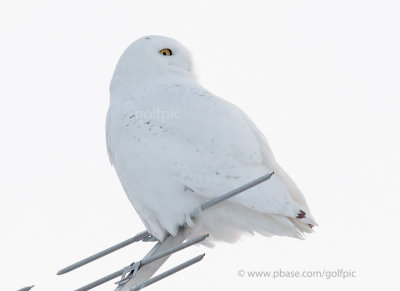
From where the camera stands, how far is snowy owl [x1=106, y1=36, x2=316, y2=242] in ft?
16.7

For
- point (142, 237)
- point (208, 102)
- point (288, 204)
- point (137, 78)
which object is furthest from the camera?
point (137, 78)

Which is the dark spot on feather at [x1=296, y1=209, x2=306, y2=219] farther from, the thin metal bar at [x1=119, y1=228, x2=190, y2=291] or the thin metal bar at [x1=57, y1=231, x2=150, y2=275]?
the thin metal bar at [x1=57, y1=231, x2=150, y2=275]

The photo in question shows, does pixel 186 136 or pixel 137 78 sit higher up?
pixel 137 78

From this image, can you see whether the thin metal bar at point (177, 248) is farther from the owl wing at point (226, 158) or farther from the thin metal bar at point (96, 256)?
the owl wing at point (226, 158)

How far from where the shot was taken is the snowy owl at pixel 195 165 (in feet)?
16.7

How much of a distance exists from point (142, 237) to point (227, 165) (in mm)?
914

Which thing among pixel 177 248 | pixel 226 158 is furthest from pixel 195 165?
pixel 177 248

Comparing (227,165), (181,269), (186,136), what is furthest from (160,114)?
(181,269)

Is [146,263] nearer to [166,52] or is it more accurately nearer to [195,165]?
[195,165]

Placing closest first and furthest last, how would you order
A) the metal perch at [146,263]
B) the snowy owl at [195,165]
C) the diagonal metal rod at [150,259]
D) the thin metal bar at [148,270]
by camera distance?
the metal perch at [146,263]
the diagonal metal rod at [150,259]
the thin metal bar at [148,270]
the snowy owl at [195,165]

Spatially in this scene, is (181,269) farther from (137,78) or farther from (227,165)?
(137,78)

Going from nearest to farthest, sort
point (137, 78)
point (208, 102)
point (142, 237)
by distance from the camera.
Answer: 1. point (142, 237)
2. point (208, 102)
3. point (137, 78)

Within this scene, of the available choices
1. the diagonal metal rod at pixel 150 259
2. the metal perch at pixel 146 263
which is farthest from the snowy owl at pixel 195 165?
the diagonal metal rod at pixel 150 259

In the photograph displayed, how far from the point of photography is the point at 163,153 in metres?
5.21
